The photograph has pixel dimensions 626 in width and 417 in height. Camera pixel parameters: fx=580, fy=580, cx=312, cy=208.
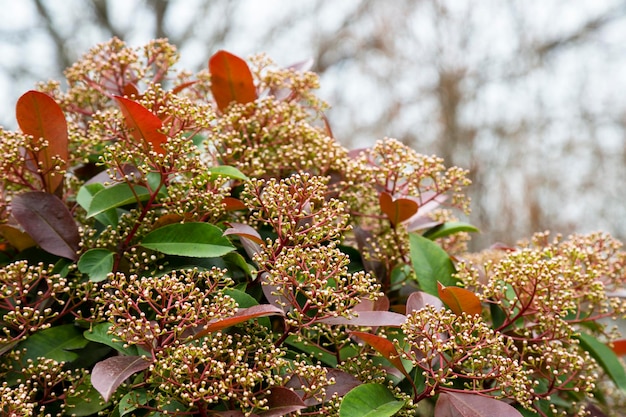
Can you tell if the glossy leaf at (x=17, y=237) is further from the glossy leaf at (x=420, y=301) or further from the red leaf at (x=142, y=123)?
the glossy leaf at (x=420, y=301)

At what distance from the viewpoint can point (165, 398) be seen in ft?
2.98

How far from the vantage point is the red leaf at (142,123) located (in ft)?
3.53

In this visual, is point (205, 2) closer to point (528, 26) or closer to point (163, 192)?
point (528, 26)

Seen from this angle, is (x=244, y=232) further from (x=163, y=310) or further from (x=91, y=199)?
(x=91, y=199)

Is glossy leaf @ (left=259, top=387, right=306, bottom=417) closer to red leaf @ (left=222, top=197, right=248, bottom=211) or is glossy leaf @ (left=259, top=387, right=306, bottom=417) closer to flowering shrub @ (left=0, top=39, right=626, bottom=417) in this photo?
flowering shrub @ (left=0, top=39, right=626, bottom=417)

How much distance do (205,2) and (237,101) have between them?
8.93m

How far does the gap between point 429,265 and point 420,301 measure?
0.16 meters

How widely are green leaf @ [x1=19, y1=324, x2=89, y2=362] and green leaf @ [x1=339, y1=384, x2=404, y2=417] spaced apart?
0.52 meters

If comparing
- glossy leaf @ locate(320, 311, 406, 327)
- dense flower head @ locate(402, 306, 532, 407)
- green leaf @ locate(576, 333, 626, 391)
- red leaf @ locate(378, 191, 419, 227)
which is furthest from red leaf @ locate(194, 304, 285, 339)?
green leaf @ locate(576, 333, 626, 391)

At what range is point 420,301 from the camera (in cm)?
114

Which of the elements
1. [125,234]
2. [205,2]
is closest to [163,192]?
[125,234]

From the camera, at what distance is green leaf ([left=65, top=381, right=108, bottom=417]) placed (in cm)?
105

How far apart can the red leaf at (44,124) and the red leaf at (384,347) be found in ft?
2.33

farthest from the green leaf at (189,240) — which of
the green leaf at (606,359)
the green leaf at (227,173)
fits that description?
the green leaf at (606,359)
